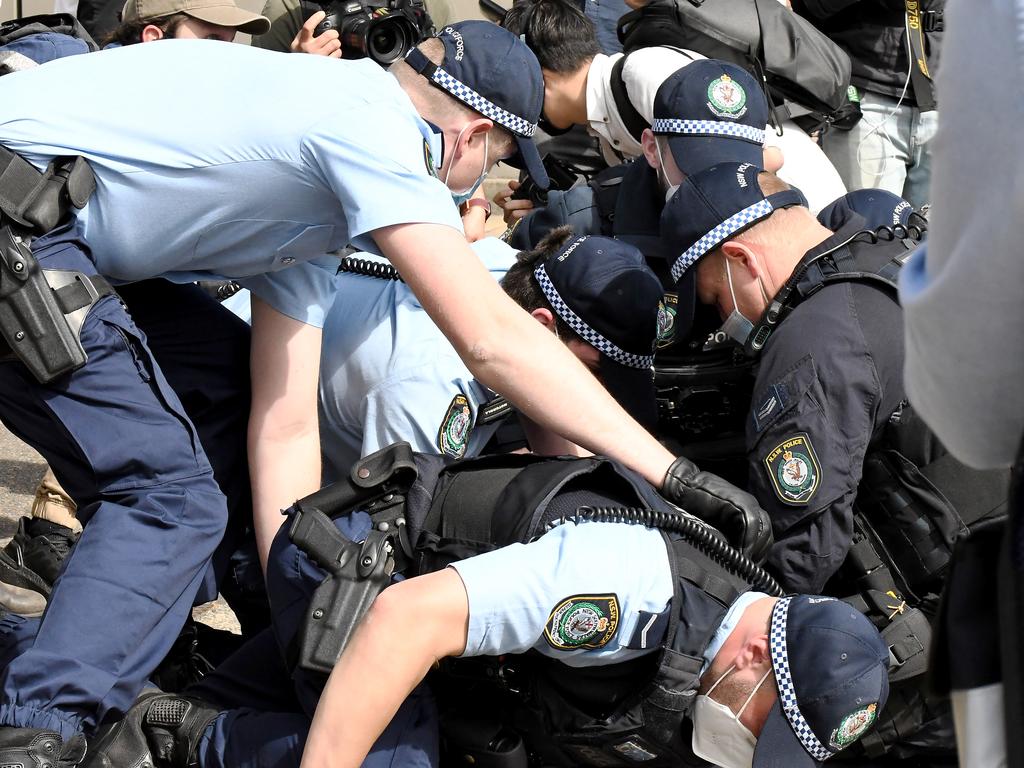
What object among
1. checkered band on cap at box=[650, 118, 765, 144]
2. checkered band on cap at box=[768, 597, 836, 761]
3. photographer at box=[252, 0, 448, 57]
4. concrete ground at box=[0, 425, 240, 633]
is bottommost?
concrete ground at box=[0, 425, 240, 633]

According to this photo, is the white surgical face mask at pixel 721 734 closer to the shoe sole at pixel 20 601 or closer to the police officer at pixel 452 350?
the police officer at pixel 452 350

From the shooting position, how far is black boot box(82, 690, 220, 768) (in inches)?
88.7

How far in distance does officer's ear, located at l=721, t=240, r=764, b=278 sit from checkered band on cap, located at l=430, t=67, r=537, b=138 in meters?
0.59

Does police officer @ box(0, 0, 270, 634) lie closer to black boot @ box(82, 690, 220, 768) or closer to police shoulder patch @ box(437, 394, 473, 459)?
black boot @ box(82, 690, 220, 768)

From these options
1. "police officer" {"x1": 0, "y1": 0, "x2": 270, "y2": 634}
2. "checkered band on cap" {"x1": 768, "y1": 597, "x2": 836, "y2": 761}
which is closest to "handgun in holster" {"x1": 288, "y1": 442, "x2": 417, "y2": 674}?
"police officer" {"x1": 0, "y1": 0, "x2": 270, "y2": 634}

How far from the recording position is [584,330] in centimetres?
290

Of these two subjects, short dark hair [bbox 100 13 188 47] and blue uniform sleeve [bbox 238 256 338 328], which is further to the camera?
short dark hair [bbox 100 13 188 47]

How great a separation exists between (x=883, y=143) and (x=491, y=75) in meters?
2.08

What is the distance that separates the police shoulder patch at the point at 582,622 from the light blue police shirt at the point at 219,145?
698 mm

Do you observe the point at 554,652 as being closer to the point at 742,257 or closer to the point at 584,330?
the point at 584,330

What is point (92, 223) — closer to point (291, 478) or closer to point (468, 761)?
point (291, 478)

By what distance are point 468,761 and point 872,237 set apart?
4.83 feet

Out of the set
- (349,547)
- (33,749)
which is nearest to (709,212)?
(349,547)

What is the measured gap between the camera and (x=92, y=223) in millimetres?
2287
